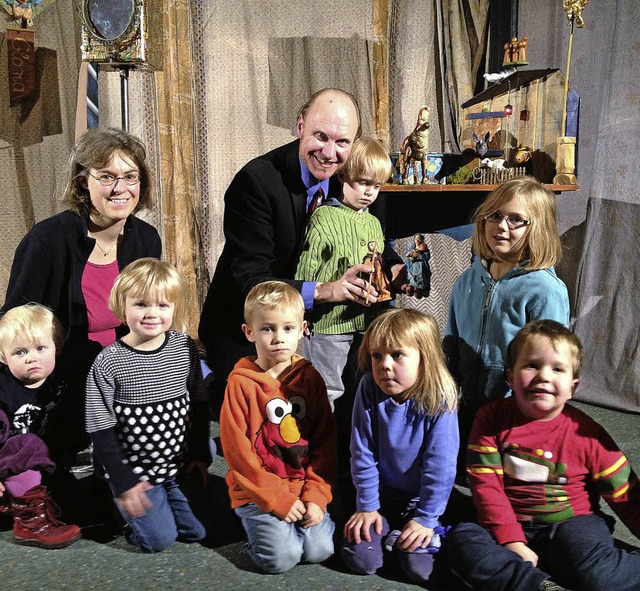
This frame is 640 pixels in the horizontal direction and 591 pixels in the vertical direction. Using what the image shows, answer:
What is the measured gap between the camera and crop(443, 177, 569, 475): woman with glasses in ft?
8.13

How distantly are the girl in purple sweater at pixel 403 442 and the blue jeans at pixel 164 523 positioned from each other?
0.52m

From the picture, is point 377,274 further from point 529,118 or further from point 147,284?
point 529,118

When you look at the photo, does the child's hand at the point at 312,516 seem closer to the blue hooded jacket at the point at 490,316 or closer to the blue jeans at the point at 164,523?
the blue jeans at the point at 164,523

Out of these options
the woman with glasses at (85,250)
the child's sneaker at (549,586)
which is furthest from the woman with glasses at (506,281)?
the woman with glasses at (85,250)

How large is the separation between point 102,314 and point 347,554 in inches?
50.7

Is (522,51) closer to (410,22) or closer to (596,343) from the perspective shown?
(410,22)

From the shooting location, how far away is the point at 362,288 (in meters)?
2.59

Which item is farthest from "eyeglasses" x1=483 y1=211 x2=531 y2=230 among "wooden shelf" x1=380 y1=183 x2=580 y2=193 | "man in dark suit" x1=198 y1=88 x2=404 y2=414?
"wooden shelf" x1=380 y1=183 x2=580 y2=193

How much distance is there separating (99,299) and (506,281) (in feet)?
4.93

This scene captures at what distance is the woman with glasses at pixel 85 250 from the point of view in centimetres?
270

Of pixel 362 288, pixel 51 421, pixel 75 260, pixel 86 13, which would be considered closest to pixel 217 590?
pixel 51 421

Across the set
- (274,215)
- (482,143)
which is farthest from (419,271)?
(482,143)

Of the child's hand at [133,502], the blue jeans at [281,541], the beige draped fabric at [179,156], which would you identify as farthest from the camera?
the beige draped fabric at [179,156]

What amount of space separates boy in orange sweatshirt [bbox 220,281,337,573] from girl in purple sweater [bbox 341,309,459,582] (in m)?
0.13
